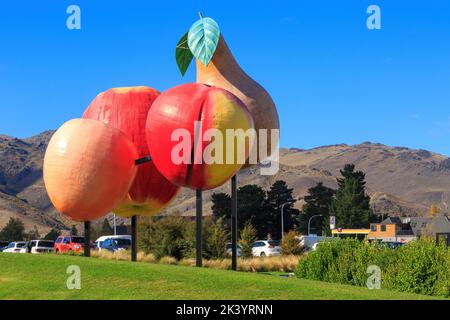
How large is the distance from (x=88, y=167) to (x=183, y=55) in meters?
4.72

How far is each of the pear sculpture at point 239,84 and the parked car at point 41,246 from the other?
22940mm

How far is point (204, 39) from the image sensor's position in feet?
62.8

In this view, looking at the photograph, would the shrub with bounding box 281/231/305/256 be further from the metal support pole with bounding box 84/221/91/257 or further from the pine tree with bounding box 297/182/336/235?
the pine tree with bounding box 297/182/336/235

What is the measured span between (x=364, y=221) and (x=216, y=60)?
5961 centimetres

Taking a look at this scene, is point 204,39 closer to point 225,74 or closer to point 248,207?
point 225,74

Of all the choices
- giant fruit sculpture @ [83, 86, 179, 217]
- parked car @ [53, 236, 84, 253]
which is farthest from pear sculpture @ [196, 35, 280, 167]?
parked car @ [53, 236, 84, 253]

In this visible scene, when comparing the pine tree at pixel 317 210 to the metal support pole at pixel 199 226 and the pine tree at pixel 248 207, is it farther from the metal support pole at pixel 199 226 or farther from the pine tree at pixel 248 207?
the metal support pole at pixel 199 226

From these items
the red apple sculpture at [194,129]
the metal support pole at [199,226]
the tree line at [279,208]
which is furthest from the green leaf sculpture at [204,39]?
the tree line at [279,208]

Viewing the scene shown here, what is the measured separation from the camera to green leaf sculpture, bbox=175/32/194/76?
67.7ft

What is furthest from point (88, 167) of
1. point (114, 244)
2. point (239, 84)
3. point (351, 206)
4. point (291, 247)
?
point (351, 206)

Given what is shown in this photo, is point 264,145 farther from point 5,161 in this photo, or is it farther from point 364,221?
point 5,161

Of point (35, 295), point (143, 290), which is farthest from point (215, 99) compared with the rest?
point (35, 295)

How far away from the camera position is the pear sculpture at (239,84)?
1928 cm

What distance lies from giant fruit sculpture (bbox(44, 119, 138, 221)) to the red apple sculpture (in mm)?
960
